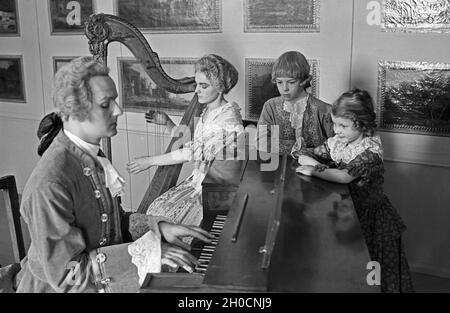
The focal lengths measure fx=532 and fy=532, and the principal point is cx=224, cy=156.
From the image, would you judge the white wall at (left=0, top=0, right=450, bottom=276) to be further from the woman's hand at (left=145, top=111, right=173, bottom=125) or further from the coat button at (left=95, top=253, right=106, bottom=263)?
the coat button at (left=95, top=253, right=106, bottom=263)

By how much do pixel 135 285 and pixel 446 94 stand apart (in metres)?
2.58

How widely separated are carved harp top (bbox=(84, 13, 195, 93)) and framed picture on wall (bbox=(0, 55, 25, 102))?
9.91 feet

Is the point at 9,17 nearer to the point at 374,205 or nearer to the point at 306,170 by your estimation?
the point at 306,170

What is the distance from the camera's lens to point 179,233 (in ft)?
6.08

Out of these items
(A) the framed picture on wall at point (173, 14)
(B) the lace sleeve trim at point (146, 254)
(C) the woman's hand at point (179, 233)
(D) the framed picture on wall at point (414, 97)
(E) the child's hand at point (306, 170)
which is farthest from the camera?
(A) the framed picture on wall at point (173, 14)

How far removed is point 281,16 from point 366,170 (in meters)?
1.88

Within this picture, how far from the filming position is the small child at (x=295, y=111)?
2.98 meters

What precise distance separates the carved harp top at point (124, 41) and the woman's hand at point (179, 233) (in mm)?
1133

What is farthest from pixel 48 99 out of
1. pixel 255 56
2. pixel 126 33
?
pixel 126 33

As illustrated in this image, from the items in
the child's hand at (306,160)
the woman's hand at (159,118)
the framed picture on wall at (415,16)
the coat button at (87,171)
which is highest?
the framed picture on wall at (415,16)

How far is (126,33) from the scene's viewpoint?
2830 millimetres

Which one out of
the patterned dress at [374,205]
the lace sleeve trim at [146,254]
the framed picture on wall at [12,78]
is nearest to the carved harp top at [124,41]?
the patterned dress at [374,205]

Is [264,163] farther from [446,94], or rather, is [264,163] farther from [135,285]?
[446,94]

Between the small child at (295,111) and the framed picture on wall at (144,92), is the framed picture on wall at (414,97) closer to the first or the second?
the small child at (295,111)
